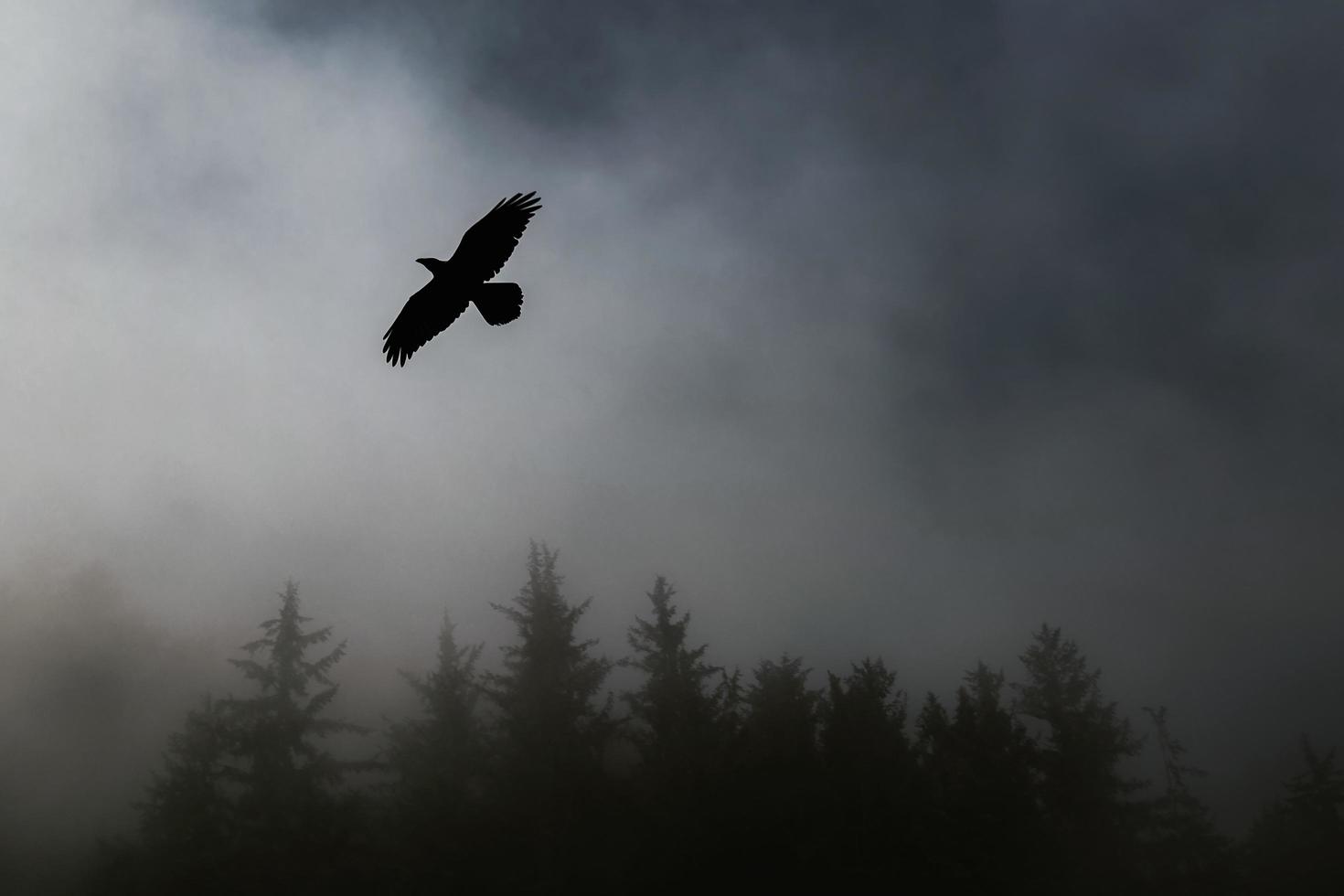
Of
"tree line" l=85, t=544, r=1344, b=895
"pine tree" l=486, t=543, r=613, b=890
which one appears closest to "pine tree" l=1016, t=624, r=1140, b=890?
"tree line" l=85, t=544, r=1344, b=895

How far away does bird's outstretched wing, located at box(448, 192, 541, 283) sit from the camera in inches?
482

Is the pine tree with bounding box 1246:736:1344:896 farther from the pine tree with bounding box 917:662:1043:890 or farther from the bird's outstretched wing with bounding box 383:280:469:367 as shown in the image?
the bird's outstretched wing with bounding box 383:280:469:367

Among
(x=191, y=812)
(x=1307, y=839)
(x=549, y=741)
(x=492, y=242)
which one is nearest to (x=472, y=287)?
(x=492, y=242)

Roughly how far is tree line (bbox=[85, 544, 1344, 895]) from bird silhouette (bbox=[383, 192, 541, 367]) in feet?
46.6

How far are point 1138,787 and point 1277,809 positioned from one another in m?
22.6

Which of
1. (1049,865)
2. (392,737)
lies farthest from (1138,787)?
(392,737)

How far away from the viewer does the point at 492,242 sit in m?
12.3

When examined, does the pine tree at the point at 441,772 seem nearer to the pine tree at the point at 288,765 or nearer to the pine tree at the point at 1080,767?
the pine tree at the point at 288,765

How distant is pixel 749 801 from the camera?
77.0 feet

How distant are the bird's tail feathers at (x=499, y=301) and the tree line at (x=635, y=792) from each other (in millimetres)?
15035

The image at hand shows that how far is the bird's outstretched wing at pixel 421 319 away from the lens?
1283 cm

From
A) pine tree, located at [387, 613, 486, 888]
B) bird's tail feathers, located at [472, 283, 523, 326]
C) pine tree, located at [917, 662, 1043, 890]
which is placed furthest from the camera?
pine tree, located at [917, 662, 1043, 890]

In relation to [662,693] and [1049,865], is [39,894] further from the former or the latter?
[1049,865]

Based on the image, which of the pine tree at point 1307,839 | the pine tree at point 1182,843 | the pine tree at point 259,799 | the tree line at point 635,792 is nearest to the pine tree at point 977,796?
the tree line at point 635,792
